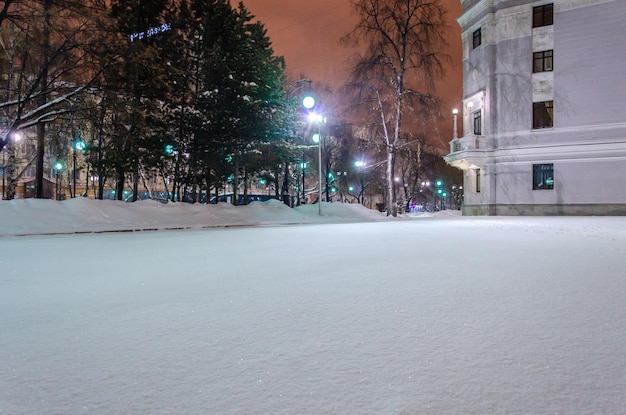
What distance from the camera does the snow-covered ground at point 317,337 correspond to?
2.56 m

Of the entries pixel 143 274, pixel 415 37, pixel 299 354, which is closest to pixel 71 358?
pixel 299 354

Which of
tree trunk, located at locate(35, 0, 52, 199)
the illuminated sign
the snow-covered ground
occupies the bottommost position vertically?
the snow-covered ground

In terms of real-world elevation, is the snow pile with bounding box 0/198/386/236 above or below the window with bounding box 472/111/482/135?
below

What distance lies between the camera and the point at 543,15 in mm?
31016

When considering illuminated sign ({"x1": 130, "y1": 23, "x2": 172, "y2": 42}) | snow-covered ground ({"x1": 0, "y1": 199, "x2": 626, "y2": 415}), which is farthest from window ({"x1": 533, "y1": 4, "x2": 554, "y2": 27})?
snow-covered ground ({"x1": 0, "y1": 199, "x2": 626, "y2": 415})

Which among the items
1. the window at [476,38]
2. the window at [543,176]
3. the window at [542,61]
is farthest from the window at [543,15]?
the window at [543,176]

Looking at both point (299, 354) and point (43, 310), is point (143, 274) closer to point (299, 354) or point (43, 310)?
point (43, 310)

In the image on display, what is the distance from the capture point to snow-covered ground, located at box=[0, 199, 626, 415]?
2561mm

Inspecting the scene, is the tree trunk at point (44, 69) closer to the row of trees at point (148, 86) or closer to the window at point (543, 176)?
the row of trees at point (148, 86)

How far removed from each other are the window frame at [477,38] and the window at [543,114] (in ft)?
23.2

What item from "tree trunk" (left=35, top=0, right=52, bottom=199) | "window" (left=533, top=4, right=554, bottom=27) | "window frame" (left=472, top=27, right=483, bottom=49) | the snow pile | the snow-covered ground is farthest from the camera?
"window frame" (left=472, top=27, right=483, bottom=49)

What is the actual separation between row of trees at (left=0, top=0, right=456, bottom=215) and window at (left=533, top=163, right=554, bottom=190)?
28.9ft

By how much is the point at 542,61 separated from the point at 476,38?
6038mm

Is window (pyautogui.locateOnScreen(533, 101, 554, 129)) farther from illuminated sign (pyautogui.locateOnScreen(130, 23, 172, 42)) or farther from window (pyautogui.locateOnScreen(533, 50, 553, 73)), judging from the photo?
illuminated sign (pyautogui.locateOnScreen(130, 23, 172, 42))
